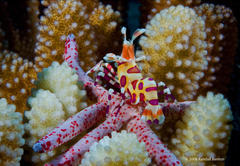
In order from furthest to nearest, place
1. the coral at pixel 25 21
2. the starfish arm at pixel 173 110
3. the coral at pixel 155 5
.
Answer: the coral at pixel 25 21, the coral at pixel 155 5, the starfish arm at pixel 173 110

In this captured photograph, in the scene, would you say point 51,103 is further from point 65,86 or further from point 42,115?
point 65,86

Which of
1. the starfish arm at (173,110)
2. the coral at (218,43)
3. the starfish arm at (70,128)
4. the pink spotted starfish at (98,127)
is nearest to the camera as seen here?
the starfish arm at (70,128)

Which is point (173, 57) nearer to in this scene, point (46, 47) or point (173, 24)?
point (173, 24)

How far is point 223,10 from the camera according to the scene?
2883 millimetres

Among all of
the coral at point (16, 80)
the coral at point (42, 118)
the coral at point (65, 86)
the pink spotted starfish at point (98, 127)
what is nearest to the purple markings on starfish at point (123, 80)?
the pink spotted starfish at point (98, 127)

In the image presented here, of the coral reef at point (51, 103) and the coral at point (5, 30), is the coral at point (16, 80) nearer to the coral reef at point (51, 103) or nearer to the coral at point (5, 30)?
the coral at point (5, 30)

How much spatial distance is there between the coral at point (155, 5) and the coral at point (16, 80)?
5.93 ft

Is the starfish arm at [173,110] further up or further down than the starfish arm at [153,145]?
further up

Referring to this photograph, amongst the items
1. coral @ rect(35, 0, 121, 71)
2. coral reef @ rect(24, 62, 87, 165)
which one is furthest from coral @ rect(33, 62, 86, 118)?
coral @ rect(35, 0, 121, 71)

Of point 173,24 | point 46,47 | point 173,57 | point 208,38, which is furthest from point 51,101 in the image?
point 208,38

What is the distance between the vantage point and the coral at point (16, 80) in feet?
8.02

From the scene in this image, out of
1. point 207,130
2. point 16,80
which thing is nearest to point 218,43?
point 207,130

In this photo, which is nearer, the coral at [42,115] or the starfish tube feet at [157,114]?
the coral at [42,115]

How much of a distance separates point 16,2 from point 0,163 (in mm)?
3269
